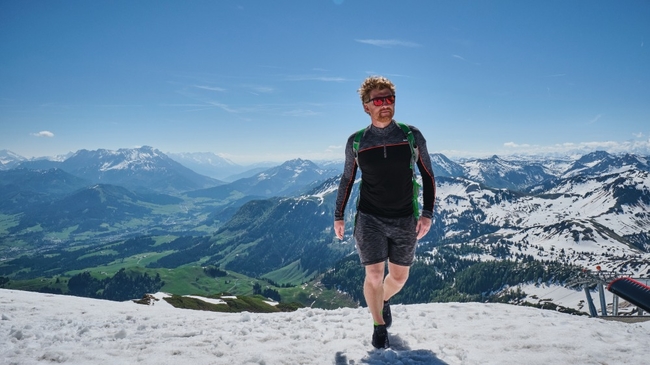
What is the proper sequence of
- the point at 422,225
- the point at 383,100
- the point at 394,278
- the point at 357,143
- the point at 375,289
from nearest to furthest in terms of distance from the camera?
the point at 383,100 < the point at 357,143 < the point at 422,225 < the point at 375,289 < the point at 394,278

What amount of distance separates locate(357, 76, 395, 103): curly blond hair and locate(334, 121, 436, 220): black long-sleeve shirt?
674 mm

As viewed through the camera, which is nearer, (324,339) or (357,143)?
(357,143)

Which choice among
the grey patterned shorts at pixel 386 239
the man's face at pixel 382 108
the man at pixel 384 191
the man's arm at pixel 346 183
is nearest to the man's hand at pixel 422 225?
the man at pixel 384 191

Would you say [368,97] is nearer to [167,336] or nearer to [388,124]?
[388,124]

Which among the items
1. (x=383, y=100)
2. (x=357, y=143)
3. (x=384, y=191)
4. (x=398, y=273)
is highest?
(x=383, y=100)

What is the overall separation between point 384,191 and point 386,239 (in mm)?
1091

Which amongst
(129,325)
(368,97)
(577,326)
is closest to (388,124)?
(368,97)

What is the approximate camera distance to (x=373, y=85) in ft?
22.5

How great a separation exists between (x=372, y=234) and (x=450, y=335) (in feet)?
11.4

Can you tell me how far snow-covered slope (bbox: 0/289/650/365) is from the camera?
6.52 m

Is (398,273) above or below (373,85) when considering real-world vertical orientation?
below

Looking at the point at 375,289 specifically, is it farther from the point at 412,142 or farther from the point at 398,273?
the point at 412,142

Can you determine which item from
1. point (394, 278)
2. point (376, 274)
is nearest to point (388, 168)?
point (376, 274)

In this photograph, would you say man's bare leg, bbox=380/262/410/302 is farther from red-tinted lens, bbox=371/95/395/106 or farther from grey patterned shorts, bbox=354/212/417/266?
red-tinted lens, bbox=371/95/395/106
